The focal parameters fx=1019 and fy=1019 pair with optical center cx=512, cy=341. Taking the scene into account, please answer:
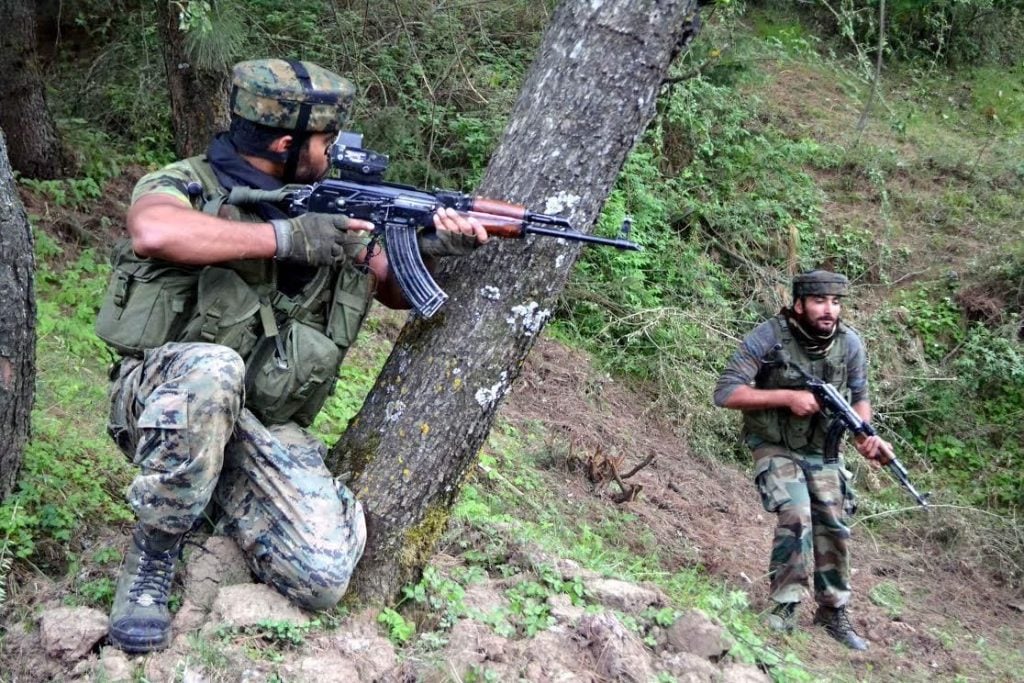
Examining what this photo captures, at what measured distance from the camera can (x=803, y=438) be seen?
5594 millimetres

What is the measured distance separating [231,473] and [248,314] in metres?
0.54

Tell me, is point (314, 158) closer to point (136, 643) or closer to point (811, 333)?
point (136, 643)

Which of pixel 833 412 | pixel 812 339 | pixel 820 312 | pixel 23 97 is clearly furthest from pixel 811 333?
pixel 23 97

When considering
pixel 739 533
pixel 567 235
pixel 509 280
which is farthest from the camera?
pixel 739 533

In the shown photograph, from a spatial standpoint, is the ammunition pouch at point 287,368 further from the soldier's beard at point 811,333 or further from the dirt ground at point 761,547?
the soldier's beard at point 811,333

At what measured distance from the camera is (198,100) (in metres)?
7.89

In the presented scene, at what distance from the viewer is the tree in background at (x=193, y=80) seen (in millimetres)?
7375

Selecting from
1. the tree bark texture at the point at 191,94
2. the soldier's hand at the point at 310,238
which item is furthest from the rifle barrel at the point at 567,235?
the tree bark texture at the point at 191,94

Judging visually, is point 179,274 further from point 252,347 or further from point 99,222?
point 99,222

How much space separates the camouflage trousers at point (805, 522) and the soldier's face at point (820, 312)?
707mm

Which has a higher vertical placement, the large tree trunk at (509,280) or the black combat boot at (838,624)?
the large tree trunk at (509,280)

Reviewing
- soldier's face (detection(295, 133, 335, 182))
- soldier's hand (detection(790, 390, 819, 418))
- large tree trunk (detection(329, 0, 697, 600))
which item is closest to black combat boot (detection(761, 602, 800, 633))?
soldier's hand (detection(790, 390, 819, 418))

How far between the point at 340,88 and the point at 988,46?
14.6 meters

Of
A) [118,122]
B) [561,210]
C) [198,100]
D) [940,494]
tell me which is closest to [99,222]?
[198,100]
